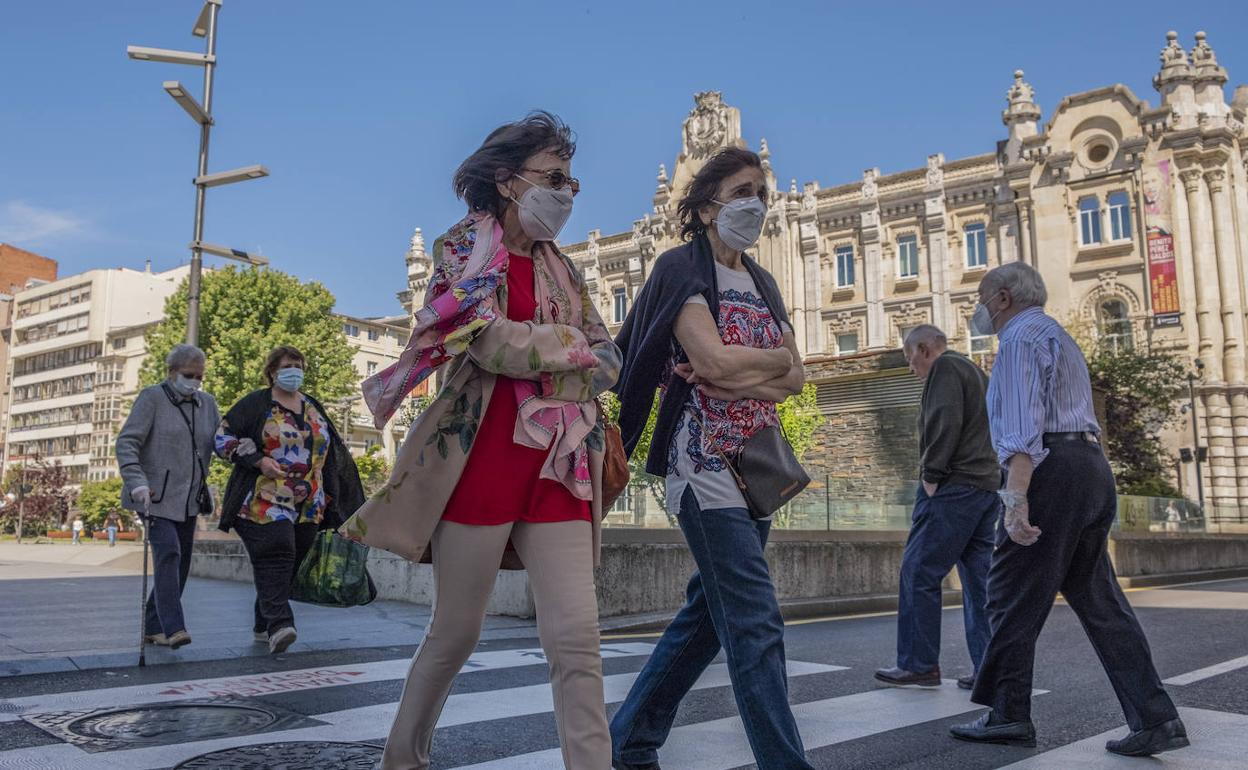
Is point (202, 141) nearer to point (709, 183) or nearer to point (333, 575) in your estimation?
point (333, 575)

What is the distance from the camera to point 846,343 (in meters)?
53.7

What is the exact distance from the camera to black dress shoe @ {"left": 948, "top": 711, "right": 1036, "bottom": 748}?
13.9ft

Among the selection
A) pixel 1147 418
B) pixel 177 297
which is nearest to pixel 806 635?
pixel 1147 418

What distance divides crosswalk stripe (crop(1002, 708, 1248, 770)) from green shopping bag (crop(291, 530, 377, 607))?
394 centimetres

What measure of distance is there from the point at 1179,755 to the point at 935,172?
5017cm

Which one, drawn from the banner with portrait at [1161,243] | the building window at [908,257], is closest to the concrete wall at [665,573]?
the banner with portrait at [1161,243]

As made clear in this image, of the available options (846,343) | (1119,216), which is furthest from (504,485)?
(846,343)

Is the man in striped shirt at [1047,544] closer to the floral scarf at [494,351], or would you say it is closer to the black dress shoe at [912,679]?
the black dress shoe at [912,679]

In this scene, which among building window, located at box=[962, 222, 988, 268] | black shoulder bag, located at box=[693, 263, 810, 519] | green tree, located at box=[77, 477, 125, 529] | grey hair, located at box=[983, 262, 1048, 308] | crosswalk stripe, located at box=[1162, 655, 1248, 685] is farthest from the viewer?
green tree, located at box=[77, 477, 125, 529]

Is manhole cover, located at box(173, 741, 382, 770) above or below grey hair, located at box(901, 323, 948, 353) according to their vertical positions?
below

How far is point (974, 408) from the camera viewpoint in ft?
19.4

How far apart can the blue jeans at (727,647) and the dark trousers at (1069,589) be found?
1.41 metres

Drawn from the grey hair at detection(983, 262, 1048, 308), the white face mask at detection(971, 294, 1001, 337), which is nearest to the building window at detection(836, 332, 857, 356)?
the white face mask at detection(971, 294, 1001, 337)

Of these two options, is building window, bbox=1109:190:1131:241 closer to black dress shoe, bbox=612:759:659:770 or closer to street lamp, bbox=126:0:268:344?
street lamp, bbox=126:0:268:344
